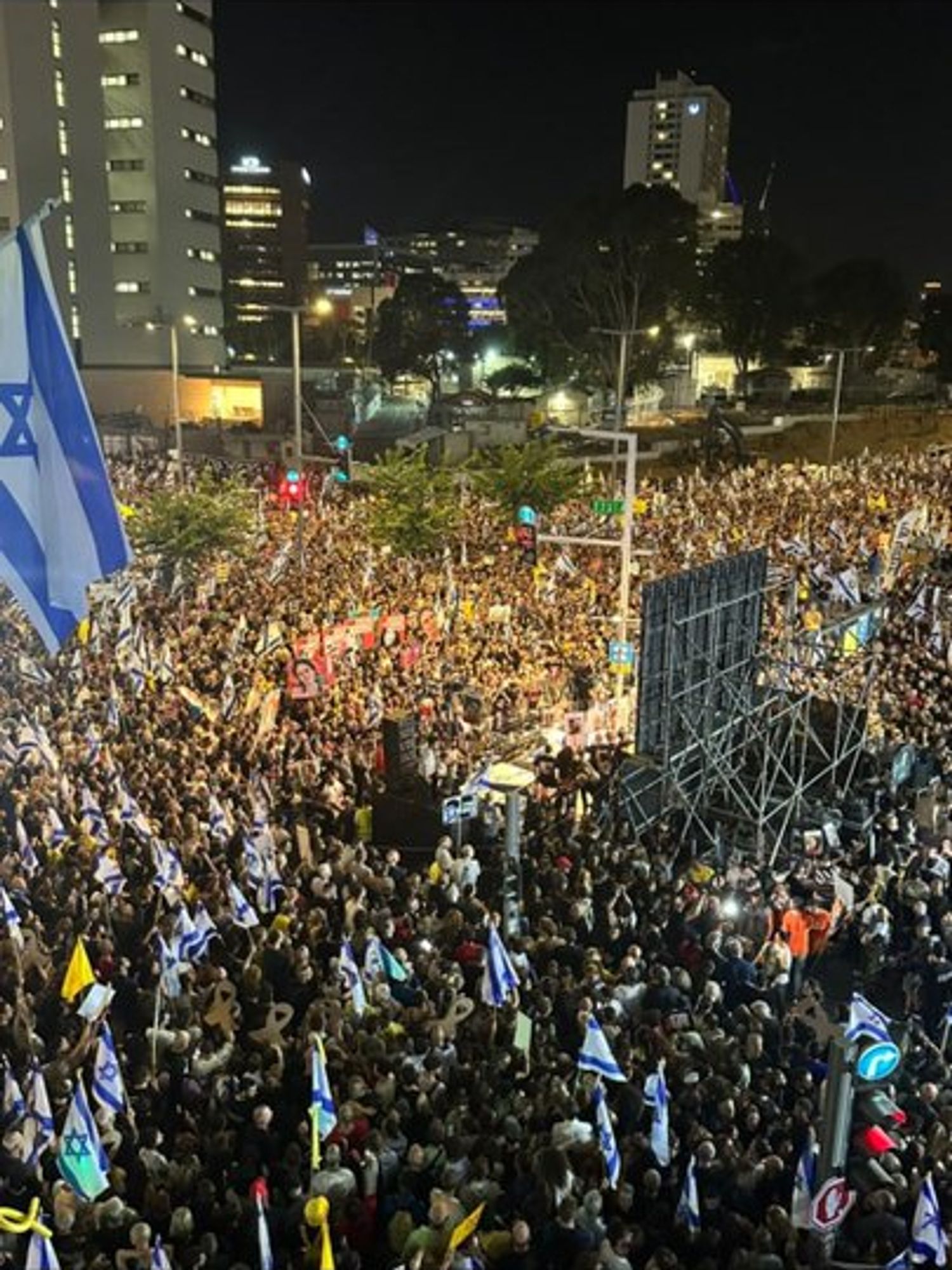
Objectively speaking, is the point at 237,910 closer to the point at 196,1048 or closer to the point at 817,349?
the point at 196,1048

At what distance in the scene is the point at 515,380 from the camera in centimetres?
7219

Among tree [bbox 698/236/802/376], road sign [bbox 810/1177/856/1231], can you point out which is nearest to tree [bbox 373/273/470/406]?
tree [bbox 698/236/802/376]

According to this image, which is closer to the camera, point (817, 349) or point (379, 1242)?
point (379, 1242)

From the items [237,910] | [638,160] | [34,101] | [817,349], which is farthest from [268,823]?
[638,160]

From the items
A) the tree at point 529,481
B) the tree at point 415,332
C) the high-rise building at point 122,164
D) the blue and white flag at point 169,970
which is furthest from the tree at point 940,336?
the blue and white flag at point 169,970

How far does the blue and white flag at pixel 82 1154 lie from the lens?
661 cm

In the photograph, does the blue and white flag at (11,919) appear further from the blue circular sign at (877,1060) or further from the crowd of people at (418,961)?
the blue circular sign at (877,1060)

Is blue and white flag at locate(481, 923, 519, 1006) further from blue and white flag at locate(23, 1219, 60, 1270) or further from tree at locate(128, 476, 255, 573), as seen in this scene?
tree at locate(128, 476, 255, 573)

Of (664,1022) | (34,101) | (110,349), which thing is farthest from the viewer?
(110,349)

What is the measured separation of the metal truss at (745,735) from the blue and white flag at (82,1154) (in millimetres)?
7298

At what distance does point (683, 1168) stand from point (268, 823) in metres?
5.99

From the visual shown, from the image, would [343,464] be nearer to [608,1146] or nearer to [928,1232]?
[608,1146]

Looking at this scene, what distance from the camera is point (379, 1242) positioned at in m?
6.72

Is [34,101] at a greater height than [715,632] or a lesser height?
greater
